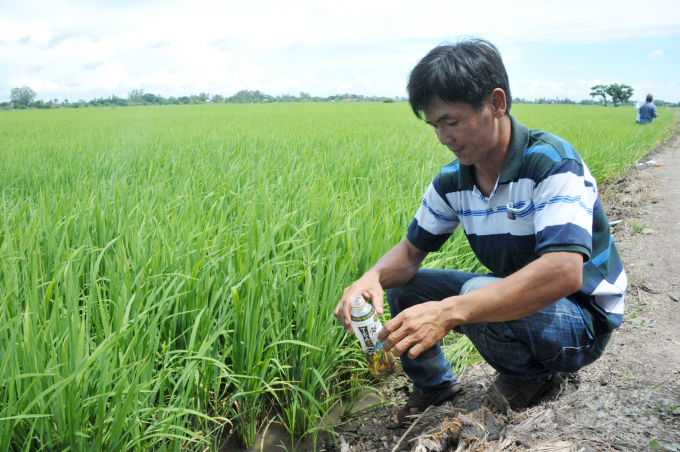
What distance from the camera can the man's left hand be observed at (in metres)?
1.29

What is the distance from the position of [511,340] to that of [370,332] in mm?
469

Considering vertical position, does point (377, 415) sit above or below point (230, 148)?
below

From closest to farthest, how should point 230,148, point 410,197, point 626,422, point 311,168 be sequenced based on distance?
point 626,422 → point 410,197 → point 311,168 → point 230,148

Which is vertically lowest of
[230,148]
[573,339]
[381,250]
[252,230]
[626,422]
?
[626,422]

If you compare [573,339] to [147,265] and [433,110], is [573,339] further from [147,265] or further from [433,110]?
[147,265]

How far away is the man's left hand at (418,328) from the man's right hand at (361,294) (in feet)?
0.61

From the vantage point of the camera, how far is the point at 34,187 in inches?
145

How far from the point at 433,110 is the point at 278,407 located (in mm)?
1176

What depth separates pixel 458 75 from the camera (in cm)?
Answer: 136

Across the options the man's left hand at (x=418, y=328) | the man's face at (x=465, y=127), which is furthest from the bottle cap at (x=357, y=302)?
the man's face at (x=465, y=127)

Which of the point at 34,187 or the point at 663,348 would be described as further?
the point at 34,187

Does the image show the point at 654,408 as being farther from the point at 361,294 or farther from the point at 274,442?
the point at 274,442

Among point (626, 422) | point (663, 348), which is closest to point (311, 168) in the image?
point (663, 348)

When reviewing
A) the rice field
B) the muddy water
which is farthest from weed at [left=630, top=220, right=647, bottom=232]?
the muddy water
